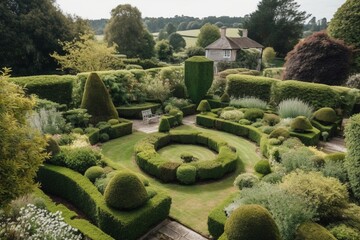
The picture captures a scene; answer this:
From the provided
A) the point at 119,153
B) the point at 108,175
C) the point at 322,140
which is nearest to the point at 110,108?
the point at 119,153

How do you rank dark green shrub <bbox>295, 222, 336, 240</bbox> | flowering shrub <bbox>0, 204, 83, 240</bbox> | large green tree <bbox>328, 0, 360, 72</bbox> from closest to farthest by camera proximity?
dark green shrub <bbox>295, 222, 336, 240</bbox>
flowering shrub <bbox>0, 204, 83, 240</bbox>
large green tree <bbox>328, 0, 360, 72</bbox>

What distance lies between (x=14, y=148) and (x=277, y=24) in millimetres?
61072

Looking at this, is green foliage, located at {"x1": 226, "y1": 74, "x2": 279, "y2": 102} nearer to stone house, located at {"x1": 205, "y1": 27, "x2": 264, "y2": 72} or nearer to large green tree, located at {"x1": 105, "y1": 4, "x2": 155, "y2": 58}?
stone house, located at {"x1": 205, "y1": 27, "x2": 264, "y2": 72}

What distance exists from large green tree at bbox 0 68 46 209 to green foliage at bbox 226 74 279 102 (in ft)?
57.9

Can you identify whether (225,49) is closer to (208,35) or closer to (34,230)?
(208,35)

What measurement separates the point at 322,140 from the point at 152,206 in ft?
41.4

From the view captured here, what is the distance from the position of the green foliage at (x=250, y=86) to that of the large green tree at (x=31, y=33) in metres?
20.2

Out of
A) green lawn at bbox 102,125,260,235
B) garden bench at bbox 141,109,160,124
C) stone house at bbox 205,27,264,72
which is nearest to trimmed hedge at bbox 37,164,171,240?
green lawn at bbox 102,125,260,235

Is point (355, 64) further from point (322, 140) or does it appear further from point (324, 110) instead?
point (322, 140)

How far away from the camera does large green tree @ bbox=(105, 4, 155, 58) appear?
43.2 m

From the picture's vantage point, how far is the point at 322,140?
52.1ft

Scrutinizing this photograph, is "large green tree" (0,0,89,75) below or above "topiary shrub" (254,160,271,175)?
above

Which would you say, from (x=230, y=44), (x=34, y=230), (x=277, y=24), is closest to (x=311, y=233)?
(x=34, y=230)

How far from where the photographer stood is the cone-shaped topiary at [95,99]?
52.6ft
